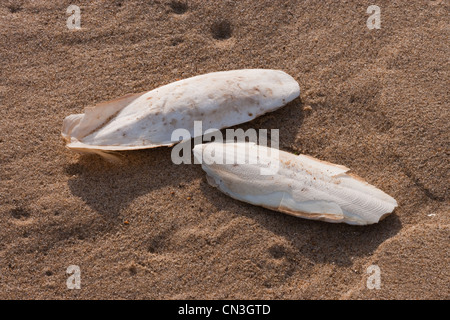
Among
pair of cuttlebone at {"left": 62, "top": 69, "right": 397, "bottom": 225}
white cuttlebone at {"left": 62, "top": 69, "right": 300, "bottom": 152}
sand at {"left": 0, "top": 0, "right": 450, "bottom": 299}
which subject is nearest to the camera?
sand at {"left": 0, "top": 0, "right": 450, "bottom": 299}

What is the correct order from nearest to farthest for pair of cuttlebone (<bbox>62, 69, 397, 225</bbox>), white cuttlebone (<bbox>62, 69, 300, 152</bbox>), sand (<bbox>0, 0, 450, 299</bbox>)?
sand (<bbox>0, 0, 450, 299</bbox>), pair of cuttlebone (<bbox>62, 69, 397, 225</bbox>), white cuttlebone (<bbox>62, 69, 300, 152</bbox>)

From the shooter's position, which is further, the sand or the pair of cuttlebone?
the pair of cuttlebone

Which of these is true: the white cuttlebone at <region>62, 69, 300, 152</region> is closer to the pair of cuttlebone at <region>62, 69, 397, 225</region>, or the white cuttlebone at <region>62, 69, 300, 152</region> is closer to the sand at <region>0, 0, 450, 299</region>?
the pair of cuttlebone at <region>62, 69, 397, 225</region>

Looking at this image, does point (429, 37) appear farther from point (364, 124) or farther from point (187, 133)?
point (187, 133)

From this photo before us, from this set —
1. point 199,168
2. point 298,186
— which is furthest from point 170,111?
point 298,186

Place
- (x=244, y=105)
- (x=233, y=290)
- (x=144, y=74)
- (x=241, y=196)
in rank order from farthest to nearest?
(x=144, y=74), (x=244, y=105), (x=241, y=196), (x=233, y=290)

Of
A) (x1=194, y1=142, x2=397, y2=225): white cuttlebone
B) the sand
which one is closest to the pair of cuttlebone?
(x1=194, y1=142, x2=397, y2=225): white cuttlebone

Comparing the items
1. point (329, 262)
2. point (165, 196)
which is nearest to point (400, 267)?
point (329, 262)
